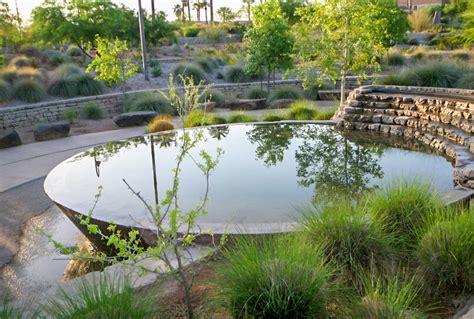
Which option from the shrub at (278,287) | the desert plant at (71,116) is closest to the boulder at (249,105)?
the desert plant at (71,116)

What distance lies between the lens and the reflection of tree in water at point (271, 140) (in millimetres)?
7302

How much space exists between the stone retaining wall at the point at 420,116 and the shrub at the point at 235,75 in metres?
9.76

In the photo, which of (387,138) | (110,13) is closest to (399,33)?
(110,13)

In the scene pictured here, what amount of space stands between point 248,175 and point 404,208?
2.70 meters

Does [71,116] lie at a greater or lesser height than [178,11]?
lesser

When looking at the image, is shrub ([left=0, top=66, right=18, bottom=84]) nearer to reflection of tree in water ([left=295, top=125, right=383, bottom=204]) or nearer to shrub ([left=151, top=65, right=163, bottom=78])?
shrub ([left=151, top=65, right=163, bottom=78])

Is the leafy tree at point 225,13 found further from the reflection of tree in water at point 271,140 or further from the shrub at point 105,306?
the shrub at point 105,306

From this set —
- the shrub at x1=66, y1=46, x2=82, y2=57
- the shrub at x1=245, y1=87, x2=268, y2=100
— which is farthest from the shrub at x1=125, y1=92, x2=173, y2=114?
the shrub at x1=66, y1=46, x2=82, y2=57

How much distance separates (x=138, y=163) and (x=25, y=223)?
6.00 ft

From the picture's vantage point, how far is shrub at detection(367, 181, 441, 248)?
3.92m

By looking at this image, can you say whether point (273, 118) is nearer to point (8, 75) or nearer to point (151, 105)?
point (151, 105)

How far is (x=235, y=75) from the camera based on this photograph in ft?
65.9

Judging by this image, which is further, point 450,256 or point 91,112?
point 91,112

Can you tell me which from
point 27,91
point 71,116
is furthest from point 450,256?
point 27,91
